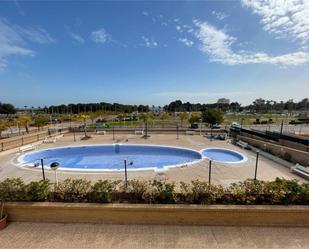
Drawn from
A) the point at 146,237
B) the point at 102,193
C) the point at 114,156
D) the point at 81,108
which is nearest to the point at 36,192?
the point at 102,193

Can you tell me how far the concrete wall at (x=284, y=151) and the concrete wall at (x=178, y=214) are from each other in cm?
894

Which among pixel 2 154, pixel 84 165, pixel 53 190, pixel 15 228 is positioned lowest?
pixel 84 165

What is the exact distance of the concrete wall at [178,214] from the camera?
4.14 metres

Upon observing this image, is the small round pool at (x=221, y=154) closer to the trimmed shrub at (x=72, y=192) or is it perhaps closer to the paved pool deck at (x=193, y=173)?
the paved pool deck at (x=193, y=173)

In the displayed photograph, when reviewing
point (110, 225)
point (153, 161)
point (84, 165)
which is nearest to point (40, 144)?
point (84, 165)

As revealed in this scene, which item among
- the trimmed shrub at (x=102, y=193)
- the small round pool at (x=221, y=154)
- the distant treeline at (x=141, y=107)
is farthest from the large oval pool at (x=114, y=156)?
the distant treeline at (x=141, y=107)

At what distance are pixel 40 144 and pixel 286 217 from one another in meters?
20.2

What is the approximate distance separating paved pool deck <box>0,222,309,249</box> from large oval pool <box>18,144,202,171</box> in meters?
9.88

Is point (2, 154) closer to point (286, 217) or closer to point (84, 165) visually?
point (84, 165)

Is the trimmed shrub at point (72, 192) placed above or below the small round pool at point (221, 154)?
above

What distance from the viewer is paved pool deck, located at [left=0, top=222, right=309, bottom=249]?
11.9 ft

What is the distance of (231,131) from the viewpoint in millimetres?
Answer: 21891

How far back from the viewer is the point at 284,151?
12664 mm

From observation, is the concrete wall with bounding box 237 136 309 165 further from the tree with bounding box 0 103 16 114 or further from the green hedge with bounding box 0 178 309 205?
the tree with bounding box 0 103 16 114
